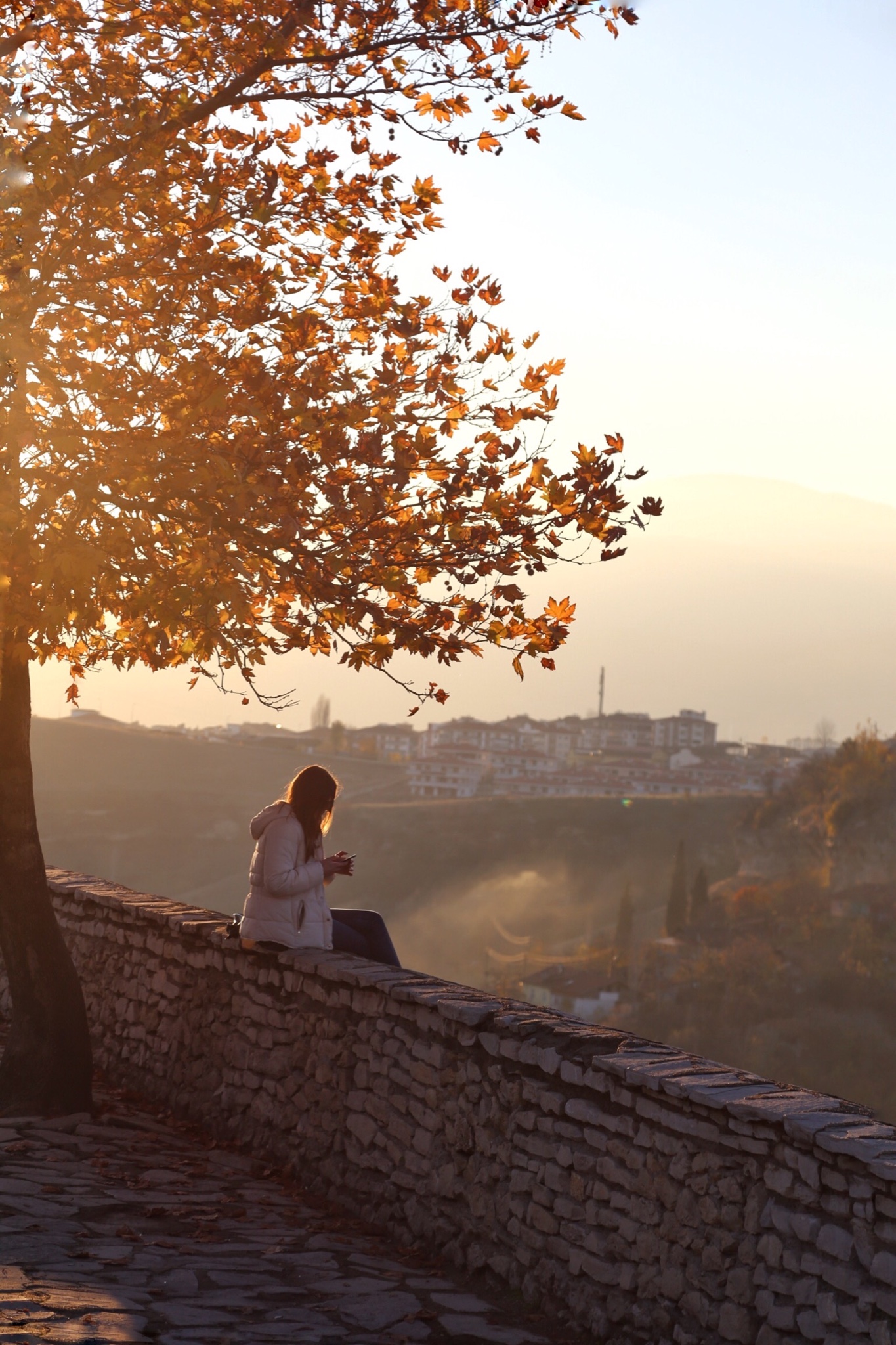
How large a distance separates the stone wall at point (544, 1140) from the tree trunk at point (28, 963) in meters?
0.69

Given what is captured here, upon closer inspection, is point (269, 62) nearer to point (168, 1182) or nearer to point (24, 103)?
point (24, 103)

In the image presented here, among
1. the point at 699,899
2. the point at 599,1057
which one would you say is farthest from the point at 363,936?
the point at 699,899

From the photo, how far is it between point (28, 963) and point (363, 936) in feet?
6.51

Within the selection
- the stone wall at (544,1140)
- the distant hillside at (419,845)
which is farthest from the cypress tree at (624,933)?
the stone wall at (544,1140)

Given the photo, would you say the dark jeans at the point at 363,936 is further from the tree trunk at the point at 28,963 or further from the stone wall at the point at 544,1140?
the tree trunk at the point at 28,963

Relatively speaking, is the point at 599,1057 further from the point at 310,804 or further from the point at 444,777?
the point at 444,777

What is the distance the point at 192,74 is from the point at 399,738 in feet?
574

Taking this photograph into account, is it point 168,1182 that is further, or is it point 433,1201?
point 168,1182

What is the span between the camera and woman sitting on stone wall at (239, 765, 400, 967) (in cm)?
720

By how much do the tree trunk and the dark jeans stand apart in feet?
5.30

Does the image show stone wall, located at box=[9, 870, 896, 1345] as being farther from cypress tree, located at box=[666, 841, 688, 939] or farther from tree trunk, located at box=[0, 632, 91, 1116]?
cypress tree, located at box=[666, 841, 688, 939]

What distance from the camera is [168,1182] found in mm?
6602

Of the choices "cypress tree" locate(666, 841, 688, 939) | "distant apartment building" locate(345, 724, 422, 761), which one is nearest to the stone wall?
"cypress tree" locate(666, 841, 688, 939)

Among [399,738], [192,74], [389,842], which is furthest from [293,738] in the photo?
[192,74]
